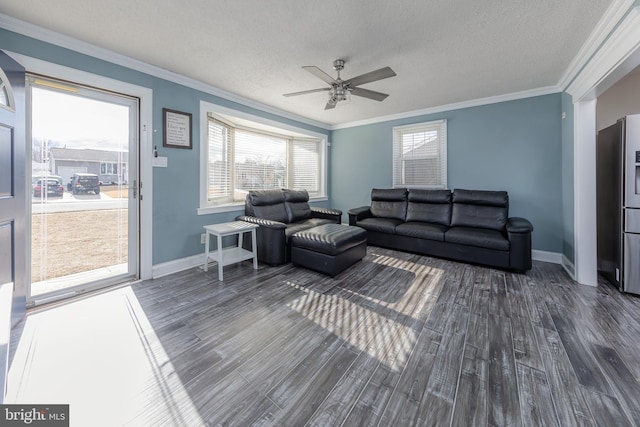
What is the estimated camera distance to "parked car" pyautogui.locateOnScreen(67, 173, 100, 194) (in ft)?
8.50

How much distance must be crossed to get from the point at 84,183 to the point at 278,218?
2.39m

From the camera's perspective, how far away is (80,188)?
2.65 m

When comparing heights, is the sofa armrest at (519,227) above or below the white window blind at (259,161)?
below

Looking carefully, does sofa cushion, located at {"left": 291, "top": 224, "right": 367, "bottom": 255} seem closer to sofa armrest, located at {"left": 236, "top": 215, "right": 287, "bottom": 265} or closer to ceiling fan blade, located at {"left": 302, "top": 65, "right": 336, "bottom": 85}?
sofa armrest, located at {"left": 236, "top": 215, "right": 287, "bottom": 265}

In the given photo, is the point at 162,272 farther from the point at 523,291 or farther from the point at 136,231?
the point at 523,291

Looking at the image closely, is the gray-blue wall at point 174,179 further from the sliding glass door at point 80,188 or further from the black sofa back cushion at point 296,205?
the black sofa back cushion at point 296,205

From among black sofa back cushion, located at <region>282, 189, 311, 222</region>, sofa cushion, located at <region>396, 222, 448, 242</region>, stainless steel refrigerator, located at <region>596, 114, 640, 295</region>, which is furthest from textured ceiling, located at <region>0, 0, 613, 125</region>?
sofa cushion, located at <region>396, 222, 448, 242</region>

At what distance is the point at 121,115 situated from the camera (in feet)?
9.50

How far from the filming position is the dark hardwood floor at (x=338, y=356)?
131 cm

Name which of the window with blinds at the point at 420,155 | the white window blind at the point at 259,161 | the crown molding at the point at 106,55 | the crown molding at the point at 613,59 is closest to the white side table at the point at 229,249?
the white window blind at the point at 259,161

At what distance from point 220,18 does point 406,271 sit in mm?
3339

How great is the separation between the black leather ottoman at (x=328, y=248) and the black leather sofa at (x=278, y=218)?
0.62 ft

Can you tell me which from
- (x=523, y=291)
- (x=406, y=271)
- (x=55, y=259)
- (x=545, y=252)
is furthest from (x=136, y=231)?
(x=545, y=252)

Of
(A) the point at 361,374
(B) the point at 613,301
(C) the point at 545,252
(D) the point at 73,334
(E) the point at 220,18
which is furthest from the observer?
(C) the point at 545,252
